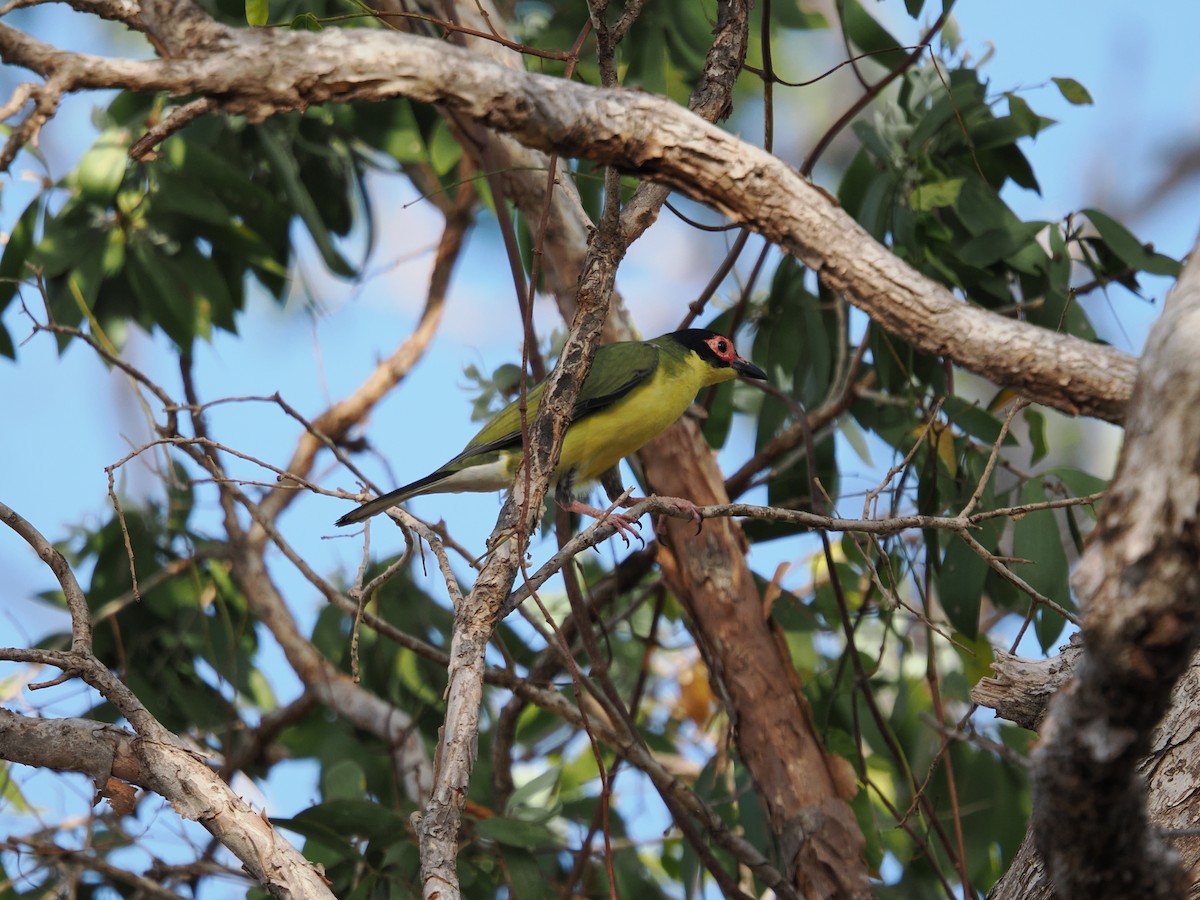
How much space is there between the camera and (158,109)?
4973mm

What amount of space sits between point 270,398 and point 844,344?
2.47 metres

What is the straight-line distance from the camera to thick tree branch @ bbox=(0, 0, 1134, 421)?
5.52 feet

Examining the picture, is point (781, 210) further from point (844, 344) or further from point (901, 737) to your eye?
point (901, 737)

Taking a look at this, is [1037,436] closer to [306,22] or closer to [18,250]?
[306,22]

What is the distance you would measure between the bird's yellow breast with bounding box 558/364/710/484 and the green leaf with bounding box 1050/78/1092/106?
1.69 meters

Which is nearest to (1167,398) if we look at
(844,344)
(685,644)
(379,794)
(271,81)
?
(271,81)

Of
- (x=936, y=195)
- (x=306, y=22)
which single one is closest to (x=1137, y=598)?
(x=306, y=22)

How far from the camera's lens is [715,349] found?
5047mm

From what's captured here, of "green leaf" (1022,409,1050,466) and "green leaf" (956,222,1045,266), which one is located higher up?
"green leaf" (956,222,1045,266)

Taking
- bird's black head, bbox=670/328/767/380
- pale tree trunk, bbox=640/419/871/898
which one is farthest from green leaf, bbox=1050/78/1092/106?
pale tree trunk, bbox=640/419/871/898

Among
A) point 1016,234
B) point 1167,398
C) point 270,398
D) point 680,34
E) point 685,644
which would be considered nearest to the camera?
point 1167,398

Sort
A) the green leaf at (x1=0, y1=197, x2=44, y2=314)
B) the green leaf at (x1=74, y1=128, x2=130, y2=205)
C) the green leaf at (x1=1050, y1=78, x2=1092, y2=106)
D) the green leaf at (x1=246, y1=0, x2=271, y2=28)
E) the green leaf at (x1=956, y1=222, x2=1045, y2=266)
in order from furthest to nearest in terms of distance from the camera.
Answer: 1. the green leaf at (x1=74, y1=128, x2=130, y2=205)
2. the green leaf at (x1=0, y1=197, x2=44, y2=314)
3. the green leaf at (x1=956, y1=222, x2=1045, y2=266)
4. the green leaf at (x1=1050, y1=78, x2=1092, y2=106)
5. the green leaf at (x1=246, y1=0, x2=271, y2=28)

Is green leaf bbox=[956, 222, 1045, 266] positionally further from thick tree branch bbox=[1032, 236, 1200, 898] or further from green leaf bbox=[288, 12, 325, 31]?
thick tree branch bbox=[1032, 236, 1200, 898]

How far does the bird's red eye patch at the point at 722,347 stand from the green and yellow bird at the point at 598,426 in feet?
0.87
